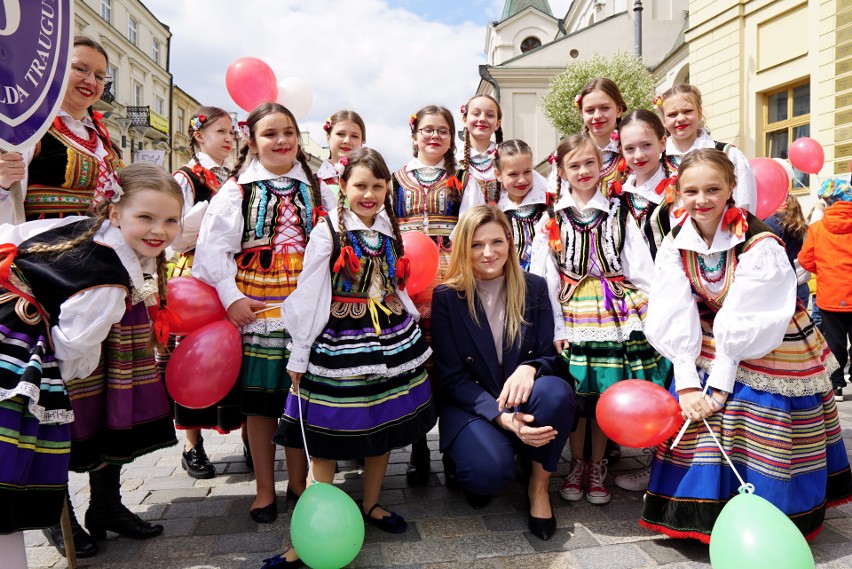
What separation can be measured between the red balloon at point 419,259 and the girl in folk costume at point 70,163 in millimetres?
1455

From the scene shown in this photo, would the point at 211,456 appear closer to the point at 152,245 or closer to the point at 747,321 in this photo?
the point at 152,245

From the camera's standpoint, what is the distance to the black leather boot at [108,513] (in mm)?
2697

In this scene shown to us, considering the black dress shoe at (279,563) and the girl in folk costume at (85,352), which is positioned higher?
the girl in folk costume at (85,352)

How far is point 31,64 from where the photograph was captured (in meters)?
1.99

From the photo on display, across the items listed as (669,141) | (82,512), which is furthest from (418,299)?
(82,512)

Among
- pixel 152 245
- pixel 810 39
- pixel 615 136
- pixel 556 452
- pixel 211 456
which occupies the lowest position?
pixel 211 456

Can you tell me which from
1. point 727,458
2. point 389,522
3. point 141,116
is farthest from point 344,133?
point 141,116

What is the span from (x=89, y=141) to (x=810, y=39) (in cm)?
1181

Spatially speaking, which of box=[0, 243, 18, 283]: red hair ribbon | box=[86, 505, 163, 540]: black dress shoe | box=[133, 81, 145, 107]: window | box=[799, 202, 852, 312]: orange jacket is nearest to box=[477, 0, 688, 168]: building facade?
box=[133, 81, 145, 107]: window

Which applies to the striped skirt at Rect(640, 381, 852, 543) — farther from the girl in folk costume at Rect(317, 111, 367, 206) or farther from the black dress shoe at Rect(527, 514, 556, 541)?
the girl in folk costume at Rect(317, 111, 367, 206)

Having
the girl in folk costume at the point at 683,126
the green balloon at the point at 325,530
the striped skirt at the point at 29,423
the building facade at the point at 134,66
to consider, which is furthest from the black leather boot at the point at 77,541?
the building facade at the point at 134,66

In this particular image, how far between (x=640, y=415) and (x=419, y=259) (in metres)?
1.31

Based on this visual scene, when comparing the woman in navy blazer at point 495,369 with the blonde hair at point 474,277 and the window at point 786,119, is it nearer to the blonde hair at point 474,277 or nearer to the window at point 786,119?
the blonde hair at point 474,277

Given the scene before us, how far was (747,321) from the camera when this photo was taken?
246cm
